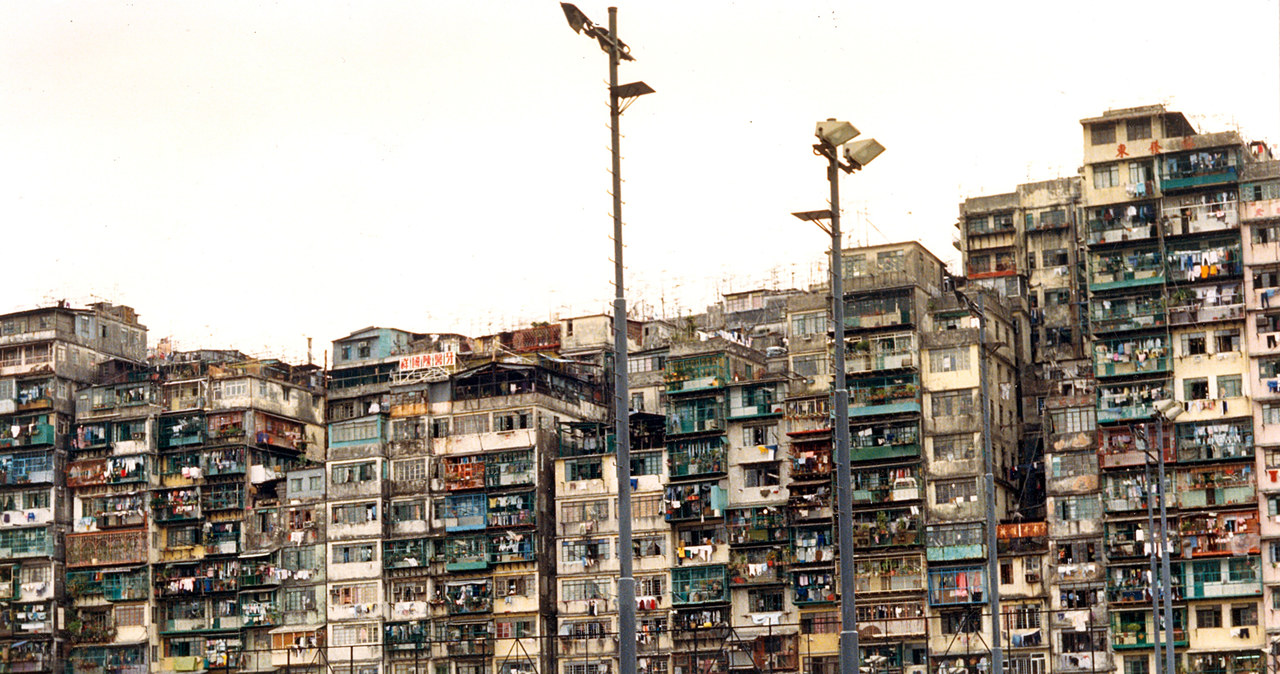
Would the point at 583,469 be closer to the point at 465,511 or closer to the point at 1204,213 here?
the point at 465,511

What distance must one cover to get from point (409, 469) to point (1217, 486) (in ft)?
165

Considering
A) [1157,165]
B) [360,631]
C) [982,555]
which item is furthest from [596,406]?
[1157,165]

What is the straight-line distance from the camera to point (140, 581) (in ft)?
447

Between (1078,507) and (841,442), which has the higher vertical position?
(841,442)

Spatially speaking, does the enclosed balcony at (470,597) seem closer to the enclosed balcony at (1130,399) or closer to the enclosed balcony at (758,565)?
the enclosed balcony at (758,565)

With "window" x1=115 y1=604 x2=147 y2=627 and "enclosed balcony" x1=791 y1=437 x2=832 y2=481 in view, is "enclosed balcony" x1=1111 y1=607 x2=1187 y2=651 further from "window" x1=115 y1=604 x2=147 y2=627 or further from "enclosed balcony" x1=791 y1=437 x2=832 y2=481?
"window" x1=115 y1=604 x2=147 y2=627

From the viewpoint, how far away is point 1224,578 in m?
110

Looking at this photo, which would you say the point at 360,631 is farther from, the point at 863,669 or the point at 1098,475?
the point at 1098,475

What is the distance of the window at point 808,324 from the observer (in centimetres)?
12388

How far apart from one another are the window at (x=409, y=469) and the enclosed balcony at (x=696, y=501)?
17.5 m

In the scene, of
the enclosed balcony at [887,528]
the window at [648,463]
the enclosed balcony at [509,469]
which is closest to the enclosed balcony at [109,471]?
the enclosed balcony at [509,469]

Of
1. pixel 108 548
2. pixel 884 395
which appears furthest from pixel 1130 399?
pixel 108 548

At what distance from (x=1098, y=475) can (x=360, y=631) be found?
4719 centimetres

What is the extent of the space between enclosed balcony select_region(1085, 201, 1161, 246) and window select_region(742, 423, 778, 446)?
854 inches
